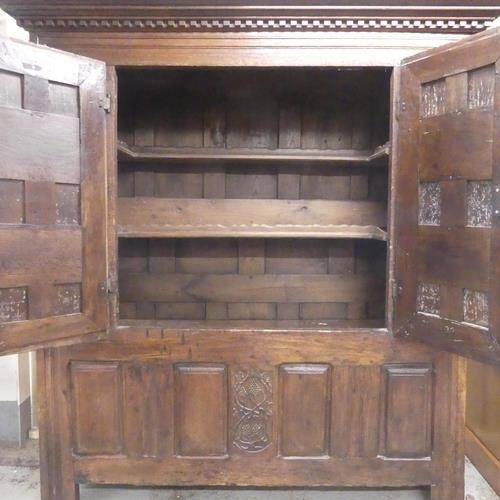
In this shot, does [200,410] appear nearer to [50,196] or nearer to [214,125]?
[50,196]

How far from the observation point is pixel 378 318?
2174 millimetres

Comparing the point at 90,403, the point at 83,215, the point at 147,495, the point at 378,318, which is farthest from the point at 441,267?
the point at 147,495

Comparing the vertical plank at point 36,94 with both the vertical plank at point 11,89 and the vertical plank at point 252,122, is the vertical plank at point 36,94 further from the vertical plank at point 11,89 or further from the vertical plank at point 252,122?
the vertical plank at point 252,122

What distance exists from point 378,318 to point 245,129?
1.11 m

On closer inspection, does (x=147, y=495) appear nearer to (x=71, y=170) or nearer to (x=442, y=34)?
(x=71, y=170)

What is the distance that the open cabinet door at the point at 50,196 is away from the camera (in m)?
1.35

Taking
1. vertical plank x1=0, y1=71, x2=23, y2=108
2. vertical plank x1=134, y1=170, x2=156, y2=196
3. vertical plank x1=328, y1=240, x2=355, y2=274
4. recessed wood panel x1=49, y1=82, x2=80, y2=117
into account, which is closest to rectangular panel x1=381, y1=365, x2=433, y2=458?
vertical plank x1=328, y1=240, x2=355, y2=274

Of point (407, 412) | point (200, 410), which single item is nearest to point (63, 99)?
point (200, 410)

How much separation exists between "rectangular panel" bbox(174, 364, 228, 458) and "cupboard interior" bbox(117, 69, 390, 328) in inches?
17.6

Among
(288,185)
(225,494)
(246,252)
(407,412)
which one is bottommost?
(225,494)

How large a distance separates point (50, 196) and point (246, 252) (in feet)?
3.24

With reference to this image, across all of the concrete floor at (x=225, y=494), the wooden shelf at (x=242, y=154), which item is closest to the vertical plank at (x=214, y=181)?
the wooden shelf at (x=242, y=154)

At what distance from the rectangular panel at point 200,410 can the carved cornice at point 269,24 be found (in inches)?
48.3

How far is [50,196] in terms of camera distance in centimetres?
141
